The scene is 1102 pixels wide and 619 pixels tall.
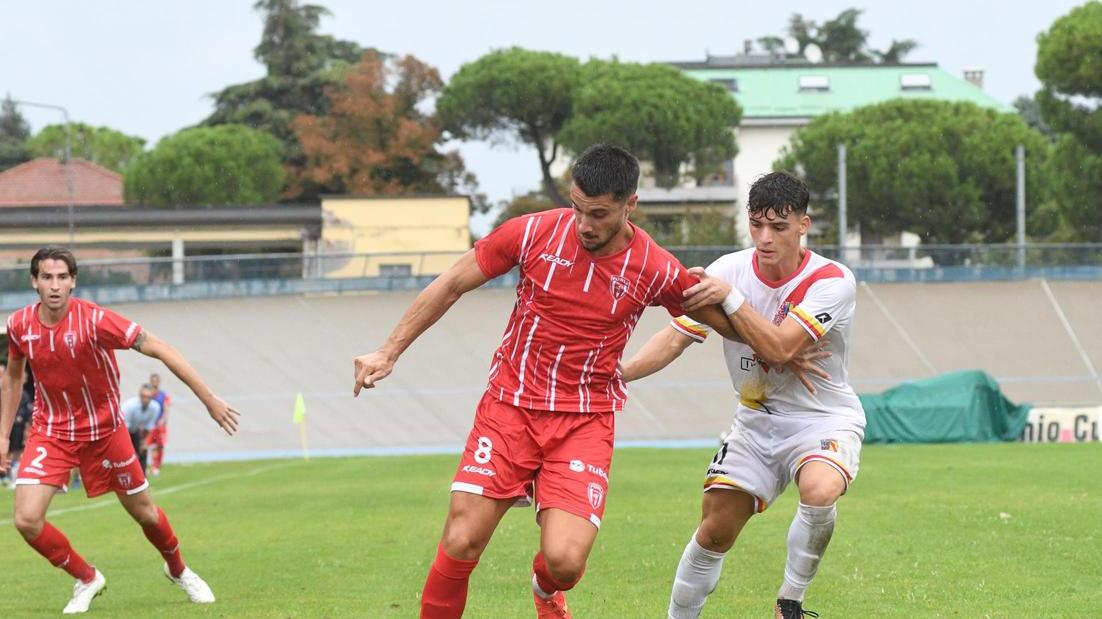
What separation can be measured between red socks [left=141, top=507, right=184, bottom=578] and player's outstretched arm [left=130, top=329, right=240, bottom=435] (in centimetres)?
122

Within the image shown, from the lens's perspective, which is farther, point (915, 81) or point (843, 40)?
point (843, 40)

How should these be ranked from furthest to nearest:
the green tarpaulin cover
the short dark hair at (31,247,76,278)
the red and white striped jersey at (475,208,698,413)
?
the green tarpaulin cover < the short dark hair at (31,247,76,278) < the red and white striped jersey at (475,208,698,413)

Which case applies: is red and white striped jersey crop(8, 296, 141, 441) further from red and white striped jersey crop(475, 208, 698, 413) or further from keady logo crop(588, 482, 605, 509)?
keady logo crop(588, 482, 605, 509)

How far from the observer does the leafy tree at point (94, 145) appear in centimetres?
10238

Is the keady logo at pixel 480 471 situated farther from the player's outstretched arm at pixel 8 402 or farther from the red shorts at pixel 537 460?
the player's outstretched arm at pixel 8 402

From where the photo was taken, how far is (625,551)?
43.8 feet

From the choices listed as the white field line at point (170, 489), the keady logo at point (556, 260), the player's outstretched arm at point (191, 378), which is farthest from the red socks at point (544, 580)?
the white field line at point (170, 489)

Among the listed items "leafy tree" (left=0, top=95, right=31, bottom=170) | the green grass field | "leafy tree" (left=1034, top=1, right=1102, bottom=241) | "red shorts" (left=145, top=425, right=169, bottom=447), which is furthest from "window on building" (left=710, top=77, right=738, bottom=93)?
the green grass field

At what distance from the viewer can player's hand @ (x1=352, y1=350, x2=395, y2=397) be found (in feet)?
22.2

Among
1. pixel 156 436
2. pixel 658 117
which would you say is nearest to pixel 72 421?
pixel 156 436

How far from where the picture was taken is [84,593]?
10617 mm

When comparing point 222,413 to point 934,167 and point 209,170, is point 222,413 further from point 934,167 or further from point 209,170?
point 209,170

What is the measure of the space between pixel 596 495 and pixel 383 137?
217 ft

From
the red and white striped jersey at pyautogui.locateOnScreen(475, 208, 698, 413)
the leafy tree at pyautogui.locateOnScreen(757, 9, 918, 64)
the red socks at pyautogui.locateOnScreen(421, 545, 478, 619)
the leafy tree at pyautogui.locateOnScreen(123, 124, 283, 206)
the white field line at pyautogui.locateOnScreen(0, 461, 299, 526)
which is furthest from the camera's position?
the leafy tree at pyautogui.locateOnScreen(757, 9, 918, 64)
